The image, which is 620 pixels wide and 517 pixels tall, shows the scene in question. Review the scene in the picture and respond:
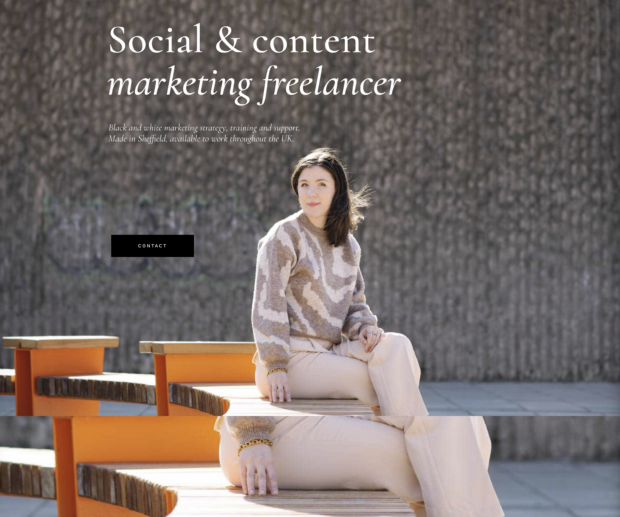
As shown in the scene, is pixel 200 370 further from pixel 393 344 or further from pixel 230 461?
pixel 230 461

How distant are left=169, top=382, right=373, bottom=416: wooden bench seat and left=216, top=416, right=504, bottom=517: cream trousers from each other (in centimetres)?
16

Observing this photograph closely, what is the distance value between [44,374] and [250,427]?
2.21 meters

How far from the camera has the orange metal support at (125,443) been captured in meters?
1.80

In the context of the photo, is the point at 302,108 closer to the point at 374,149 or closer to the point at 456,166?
the point at 374,149

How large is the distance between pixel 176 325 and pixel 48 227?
1.26 m

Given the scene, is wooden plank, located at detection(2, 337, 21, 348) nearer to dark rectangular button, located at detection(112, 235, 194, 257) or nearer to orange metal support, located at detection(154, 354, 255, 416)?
orange metal support, located at detection(154, 354, 255, 416)

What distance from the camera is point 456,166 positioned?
230 inches

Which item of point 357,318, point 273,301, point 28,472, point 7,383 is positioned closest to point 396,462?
point 273,301

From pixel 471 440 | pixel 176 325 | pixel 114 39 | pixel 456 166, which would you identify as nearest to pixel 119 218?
pixel 176 325

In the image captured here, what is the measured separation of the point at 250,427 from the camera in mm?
1284

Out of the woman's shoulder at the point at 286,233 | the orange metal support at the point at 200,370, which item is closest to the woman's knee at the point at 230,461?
the woman's shoulder at the point at 286,233

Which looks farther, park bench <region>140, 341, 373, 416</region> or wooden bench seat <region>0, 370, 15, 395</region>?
wooden bench seat <region>0, 370, 15, 395</region>

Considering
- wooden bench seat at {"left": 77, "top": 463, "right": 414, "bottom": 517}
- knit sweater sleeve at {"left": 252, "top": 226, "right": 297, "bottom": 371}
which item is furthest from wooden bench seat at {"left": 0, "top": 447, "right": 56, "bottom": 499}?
knit sweater sleeve at {"left": 252, "top": 226, "right": 297, "bottom": 371}

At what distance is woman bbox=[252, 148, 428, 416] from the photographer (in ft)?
6.19
